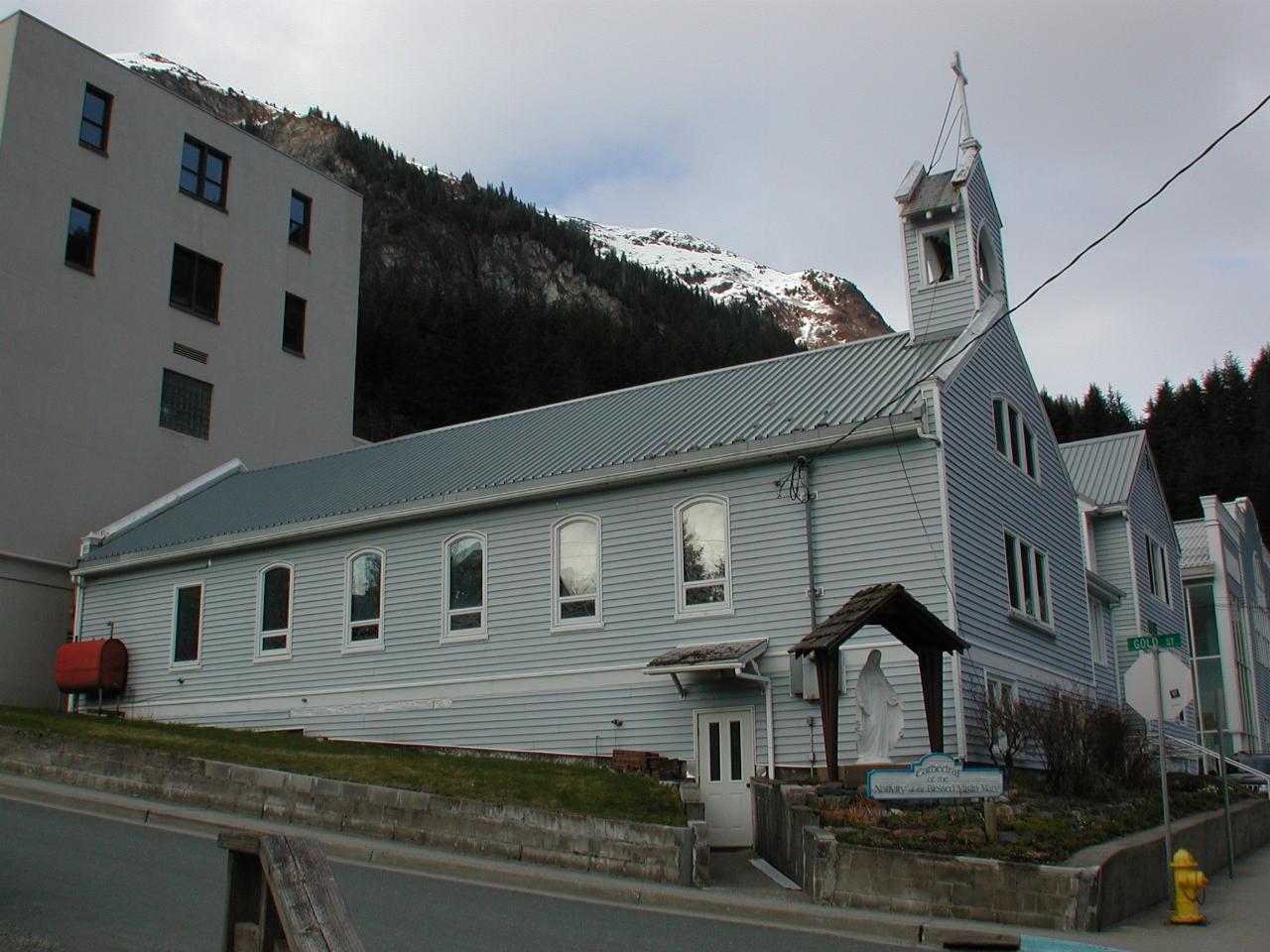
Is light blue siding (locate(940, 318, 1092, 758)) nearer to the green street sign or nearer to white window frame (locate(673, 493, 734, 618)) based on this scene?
white window frame (locate(673, 493, 734, 618))

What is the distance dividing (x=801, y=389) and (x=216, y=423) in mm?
20305

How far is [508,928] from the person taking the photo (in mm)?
11672

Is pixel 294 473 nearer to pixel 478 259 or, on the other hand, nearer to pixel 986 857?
pixel 986 857

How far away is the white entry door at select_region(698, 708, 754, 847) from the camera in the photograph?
20688 mm

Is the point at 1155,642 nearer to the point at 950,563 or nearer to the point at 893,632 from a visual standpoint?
the point at 893,632

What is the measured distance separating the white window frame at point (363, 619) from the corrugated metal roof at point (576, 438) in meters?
0.95

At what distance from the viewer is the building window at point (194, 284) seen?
1474 inches

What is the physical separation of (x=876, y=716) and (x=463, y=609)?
9714 millimetres

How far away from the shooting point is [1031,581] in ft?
80.6

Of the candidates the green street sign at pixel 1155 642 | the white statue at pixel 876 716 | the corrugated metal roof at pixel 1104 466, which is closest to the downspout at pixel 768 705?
the white statue at pixel 876 716

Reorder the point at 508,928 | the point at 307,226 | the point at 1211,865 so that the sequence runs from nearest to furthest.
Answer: the point at 508,928 < the point at 1211,865 < the point at 307,226

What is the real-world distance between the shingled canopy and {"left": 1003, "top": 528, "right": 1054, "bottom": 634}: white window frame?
5661 mm

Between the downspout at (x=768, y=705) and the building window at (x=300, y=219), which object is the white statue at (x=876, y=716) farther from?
the building window at (x=300, y=219)

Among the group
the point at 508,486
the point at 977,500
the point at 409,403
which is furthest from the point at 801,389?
the point at 409,403
